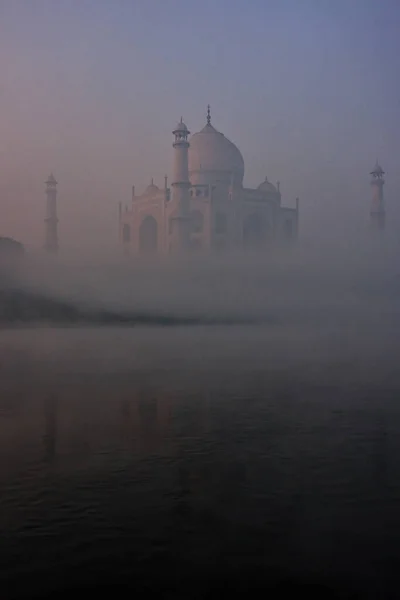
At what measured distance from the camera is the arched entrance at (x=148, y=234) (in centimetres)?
2131

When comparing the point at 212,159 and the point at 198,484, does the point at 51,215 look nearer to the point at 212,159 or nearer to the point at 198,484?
the point at 212,159

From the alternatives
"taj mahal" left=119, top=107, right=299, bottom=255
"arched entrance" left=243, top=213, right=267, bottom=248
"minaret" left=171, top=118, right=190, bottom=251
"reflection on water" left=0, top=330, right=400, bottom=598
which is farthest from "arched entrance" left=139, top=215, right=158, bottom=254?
"reflection on water" left=0, top=330, right=400, bottom=598

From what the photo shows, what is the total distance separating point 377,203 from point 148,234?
277 inches

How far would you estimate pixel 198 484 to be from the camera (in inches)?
183

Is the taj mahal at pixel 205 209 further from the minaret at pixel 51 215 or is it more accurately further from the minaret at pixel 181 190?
the minaret at pixel 51 215

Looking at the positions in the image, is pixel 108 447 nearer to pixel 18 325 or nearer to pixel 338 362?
pixel 338 362

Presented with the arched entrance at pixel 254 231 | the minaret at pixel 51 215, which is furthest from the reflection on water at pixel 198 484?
the arched entrance at pixel 254 231

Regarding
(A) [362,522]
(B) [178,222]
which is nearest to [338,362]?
(A) [362,522]

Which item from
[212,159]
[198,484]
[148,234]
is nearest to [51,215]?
[148,234]

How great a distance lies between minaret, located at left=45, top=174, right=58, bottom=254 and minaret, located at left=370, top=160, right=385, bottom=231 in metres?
9.40

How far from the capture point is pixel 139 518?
4.02 m

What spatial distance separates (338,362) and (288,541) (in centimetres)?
791

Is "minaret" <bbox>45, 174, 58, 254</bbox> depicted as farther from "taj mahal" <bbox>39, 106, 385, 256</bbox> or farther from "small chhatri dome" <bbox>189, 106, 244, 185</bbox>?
"small chhatri dome" <bbox>189, 106, 244, 185</bbox>

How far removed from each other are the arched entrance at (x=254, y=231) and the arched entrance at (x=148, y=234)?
270cm
